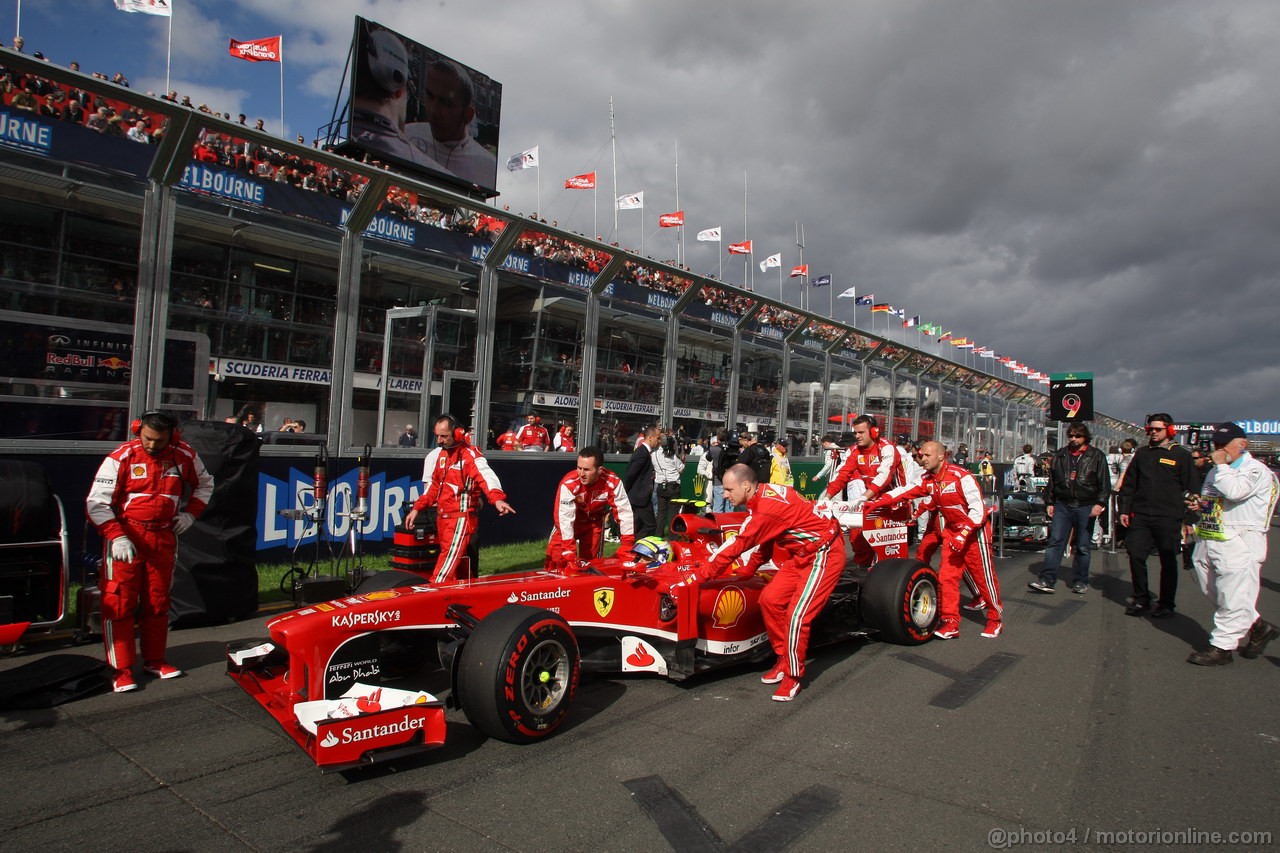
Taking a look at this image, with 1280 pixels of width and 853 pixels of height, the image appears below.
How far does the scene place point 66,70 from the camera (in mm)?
6902

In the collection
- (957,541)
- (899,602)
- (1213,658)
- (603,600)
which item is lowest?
(1213,658)

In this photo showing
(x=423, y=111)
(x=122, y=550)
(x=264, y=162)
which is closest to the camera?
(x=122, y=550)

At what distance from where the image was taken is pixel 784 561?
543cm

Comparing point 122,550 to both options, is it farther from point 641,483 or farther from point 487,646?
point 641,483

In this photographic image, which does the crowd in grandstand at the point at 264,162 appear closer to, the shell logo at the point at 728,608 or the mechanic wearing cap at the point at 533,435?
the mechanic wearing cap at the point at 533,435

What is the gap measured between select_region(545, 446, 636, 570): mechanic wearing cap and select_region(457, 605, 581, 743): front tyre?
85.3 inches

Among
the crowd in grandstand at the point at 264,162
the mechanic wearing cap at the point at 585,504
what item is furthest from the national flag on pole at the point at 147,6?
the mechanic wearing cap at the point at 585,504

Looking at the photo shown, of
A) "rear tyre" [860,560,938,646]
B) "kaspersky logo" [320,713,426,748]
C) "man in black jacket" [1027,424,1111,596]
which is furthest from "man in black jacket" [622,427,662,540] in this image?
"kaspersky logo" [320,713,426,748]

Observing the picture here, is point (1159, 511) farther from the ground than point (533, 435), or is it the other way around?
point (533, 435)

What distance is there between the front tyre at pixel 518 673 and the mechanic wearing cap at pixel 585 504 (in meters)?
2.17

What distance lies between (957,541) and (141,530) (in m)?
5.99

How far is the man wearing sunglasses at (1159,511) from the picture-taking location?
7492 mm

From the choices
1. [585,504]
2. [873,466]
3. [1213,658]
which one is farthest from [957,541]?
[585,504]

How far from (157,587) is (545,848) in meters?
3.37
